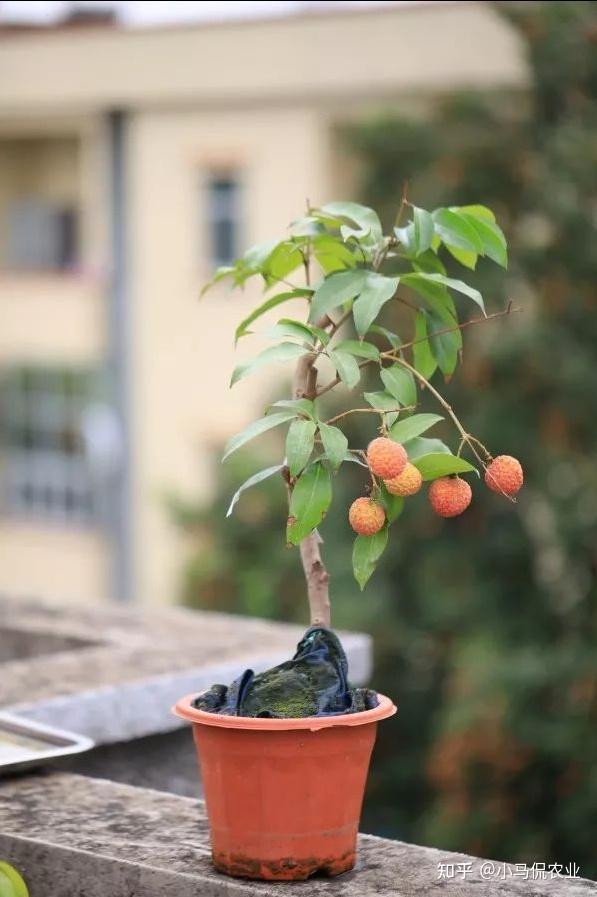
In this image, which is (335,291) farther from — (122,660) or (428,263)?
(122,660)

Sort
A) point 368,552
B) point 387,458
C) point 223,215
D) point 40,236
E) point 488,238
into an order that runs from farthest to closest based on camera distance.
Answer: point 40,236, point 223,215, point 488,238, point 368,552, point 387,458

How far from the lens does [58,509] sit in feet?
50.7

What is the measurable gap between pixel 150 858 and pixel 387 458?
0.62m

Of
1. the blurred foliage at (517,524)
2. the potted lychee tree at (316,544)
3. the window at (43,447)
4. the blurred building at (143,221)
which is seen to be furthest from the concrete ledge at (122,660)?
the window at (43,447)

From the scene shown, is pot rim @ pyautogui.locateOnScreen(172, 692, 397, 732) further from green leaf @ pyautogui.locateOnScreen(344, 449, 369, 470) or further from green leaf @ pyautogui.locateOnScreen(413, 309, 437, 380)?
green leaf @ pyautogui.locateOnScreen(413, 309, 437, 380)

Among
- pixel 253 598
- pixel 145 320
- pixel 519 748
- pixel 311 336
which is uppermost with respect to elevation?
pixel 145 320

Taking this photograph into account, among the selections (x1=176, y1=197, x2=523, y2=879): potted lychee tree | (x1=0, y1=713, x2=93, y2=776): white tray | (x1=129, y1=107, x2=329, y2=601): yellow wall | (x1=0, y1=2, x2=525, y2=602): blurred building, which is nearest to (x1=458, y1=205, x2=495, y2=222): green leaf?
(x1=176, y1=197, x2=523, y2=879): potted lychee tree

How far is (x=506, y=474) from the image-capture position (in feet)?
5.88

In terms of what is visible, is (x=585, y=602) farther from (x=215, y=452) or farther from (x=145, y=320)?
(x=145, y=320)

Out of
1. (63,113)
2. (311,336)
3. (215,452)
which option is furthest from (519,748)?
(63,113)

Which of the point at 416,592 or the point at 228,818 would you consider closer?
the point at 228,818

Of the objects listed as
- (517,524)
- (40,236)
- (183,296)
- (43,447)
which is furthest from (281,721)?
(40,236)

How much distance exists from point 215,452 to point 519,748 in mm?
4254

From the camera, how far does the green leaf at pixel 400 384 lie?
1871mm
